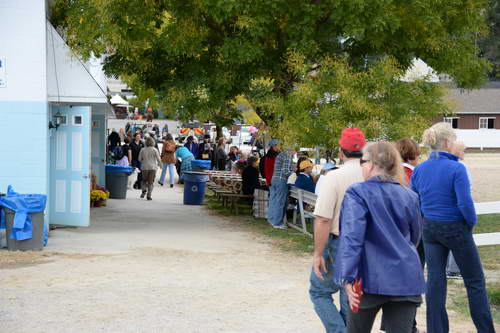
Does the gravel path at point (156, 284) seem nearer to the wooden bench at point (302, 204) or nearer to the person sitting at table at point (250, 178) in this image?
the wooden bench at point (302, 204)

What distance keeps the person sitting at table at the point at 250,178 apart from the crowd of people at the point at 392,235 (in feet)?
36.7

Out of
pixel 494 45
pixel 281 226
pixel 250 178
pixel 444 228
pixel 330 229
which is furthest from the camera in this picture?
pixel 494 45

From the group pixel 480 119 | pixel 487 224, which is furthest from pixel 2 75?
pixel 480 119

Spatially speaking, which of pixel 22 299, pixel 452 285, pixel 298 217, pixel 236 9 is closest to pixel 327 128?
pixel 236 9

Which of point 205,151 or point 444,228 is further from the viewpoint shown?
point 205,151

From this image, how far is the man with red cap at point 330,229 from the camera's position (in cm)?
592

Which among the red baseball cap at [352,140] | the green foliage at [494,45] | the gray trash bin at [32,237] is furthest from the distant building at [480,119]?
the red baseball cap at [352,140]

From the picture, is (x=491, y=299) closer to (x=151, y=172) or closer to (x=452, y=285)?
(x=452, y=285)

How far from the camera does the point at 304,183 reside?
53.4ft

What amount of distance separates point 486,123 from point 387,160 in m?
68.8

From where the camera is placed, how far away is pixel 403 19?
627 inches

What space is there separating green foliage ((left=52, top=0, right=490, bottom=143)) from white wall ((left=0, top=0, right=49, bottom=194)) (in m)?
1.73

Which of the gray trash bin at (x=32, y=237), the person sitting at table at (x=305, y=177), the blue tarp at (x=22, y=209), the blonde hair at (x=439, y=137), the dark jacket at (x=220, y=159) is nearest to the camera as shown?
the blonde hair at (x=439, y=137)

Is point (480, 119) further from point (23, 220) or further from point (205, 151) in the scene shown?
point (23, 220)
